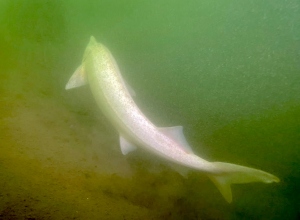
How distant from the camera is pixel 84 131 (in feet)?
8.48

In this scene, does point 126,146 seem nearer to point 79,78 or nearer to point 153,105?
point 79,78

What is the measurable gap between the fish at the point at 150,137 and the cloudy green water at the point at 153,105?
0.43m

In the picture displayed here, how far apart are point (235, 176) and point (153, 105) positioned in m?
1.80

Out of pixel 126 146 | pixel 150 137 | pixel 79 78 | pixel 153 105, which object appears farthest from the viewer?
pixel 153 105

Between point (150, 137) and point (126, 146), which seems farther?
point (126, 146)

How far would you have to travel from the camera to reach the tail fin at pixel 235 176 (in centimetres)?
203

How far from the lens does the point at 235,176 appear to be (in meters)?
2.24

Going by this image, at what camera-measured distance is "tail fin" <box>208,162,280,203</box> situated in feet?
6.66

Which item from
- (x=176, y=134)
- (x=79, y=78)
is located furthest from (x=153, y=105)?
(x=176, y=134)

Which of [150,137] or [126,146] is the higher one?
[150,137]

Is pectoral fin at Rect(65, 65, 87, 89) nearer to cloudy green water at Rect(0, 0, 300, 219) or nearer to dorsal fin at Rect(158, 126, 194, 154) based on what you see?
cloudy green water at Rect(0, 0, 300, 219)

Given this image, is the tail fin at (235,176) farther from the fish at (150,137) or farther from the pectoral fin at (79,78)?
the pectoral fin at (79,78)

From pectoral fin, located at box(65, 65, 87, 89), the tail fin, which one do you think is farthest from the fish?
pectoral fin, located at box(65, 65, 87, 89)

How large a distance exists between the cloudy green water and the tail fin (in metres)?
0.56
